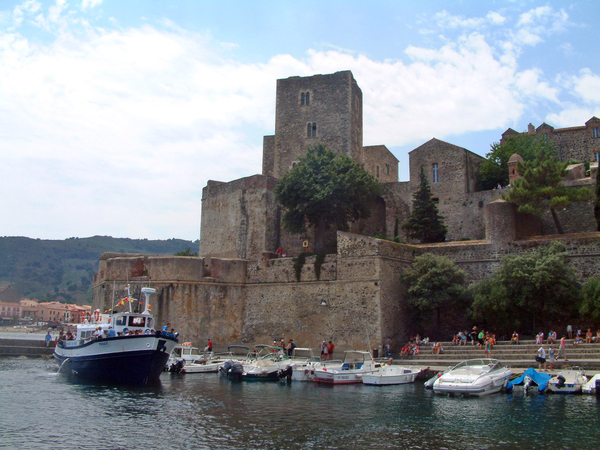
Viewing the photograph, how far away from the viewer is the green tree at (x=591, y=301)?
2188cm

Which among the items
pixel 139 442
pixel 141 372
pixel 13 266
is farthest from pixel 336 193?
pixel 13 266

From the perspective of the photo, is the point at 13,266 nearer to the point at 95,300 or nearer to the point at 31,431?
the point at 95,300

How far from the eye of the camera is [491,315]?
79.2 ft

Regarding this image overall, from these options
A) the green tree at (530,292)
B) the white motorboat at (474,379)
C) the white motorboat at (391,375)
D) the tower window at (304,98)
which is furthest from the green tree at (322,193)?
the white motorboat at (474,379)

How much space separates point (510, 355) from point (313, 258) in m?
10.3

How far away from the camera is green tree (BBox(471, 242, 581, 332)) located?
22.9m

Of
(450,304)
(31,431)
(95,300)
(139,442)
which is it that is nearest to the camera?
(139,442)

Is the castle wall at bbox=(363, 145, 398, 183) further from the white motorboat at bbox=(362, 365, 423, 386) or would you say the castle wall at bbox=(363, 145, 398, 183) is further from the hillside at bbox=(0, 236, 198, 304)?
the hillside at bbox=(0, 236, 198, 304)

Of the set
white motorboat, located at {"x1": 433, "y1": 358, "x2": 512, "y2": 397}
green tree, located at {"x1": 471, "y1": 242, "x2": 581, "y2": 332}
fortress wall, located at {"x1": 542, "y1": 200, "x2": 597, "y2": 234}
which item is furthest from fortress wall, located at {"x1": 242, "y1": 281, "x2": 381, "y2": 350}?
fortress wall, located at {"x1": 542, "y1": 200, "x2": 597, "y2": 234}

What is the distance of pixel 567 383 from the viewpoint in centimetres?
1770

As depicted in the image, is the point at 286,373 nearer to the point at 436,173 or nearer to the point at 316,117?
the point at 436,173

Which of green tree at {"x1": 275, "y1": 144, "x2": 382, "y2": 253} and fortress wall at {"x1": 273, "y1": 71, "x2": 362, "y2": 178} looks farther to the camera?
fortress wall at {"x1": 273, "y1": 71, "x2": 362, "y2": 178}

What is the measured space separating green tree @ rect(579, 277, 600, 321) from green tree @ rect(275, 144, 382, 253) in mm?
12018

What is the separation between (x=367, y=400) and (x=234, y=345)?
12.5 m
